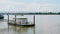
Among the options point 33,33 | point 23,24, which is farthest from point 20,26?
point 33,33

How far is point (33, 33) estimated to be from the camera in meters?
9.33

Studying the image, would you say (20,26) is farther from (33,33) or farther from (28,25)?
(33,33)

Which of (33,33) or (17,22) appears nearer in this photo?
(33,33)

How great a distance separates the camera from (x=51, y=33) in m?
9.41

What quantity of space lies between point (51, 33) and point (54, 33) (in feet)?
0.69

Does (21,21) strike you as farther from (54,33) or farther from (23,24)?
(54,33)

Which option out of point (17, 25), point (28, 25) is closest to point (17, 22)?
point (17, 25)

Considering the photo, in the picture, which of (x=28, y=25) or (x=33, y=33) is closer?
(x=33, y=33)

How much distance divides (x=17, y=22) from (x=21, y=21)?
0.83m

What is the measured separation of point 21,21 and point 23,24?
355mm

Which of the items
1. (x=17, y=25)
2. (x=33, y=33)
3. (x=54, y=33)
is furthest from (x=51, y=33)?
(x=17, y=25)

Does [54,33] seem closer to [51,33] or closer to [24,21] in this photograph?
[51,33]

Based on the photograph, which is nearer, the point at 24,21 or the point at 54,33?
the point at 54,33

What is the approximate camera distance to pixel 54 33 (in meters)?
9.39
